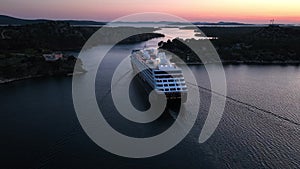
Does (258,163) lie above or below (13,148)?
above

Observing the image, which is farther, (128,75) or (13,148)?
(128,75)

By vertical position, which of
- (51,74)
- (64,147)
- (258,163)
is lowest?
(51,74)

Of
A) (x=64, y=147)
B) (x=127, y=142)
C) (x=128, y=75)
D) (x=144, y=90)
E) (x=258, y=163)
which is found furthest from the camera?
(x=128, y=75)

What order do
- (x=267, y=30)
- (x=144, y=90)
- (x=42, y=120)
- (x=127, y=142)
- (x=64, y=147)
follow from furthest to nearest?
(x=267, y=30)
(x=144, y=90)
(x=42, y=120)
(x=127, y=142)
(x=64, y=147)

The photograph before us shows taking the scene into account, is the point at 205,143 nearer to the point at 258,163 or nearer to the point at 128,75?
the point at 258,163

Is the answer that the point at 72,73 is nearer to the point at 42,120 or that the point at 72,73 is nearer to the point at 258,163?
the point at 42,120

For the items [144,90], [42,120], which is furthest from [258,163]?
[144,90]
